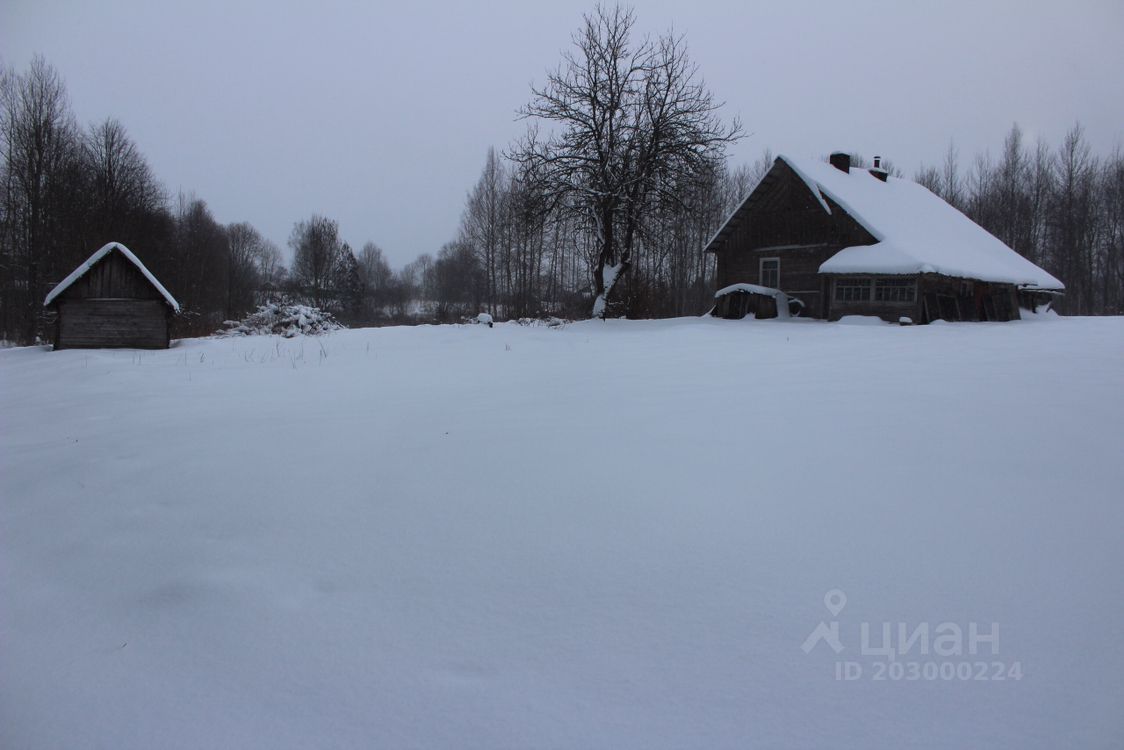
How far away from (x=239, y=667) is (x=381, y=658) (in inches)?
20.3

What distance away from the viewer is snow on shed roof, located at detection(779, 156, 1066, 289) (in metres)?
20.3

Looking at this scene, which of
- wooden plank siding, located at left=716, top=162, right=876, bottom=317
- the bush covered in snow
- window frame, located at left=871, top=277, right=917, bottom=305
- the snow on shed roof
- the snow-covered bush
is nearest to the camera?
window frame, located at left=871, top=277, right=917, bottom=305

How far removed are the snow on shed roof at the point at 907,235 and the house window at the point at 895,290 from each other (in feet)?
3.01

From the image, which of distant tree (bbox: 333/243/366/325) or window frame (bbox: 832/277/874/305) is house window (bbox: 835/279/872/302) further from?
distant tree (bbox: 333/243/366/325)

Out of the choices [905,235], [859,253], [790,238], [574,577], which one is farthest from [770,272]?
[574,577]

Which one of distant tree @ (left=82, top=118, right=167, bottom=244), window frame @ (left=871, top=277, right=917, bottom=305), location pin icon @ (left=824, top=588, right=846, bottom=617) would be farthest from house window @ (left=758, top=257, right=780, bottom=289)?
distant tree @ (left=82, top=118, right=167, bottom=244)

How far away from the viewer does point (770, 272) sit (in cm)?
2412

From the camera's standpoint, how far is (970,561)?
2.71m

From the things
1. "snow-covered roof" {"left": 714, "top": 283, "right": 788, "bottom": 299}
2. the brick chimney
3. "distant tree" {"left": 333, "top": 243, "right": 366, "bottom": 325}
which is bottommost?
"snow-covered roof" {"left": 714, "top": 283, "right": 788, "bottom": 299}

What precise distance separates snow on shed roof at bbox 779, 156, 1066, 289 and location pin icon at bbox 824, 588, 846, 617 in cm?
1995

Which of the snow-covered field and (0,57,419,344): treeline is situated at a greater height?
(0,57,419,344): treeline

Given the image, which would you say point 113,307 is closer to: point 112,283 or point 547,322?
point 112,283

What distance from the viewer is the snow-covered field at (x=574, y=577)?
193 cm

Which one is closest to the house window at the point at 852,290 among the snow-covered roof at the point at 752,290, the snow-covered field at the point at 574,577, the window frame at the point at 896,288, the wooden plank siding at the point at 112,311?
the window frame at the point at 896,288
